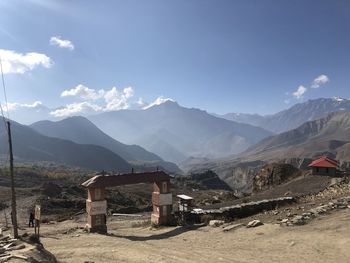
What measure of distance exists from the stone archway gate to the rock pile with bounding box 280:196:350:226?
9.44m

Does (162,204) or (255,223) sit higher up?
(162,204)

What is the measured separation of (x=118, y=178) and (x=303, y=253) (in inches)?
596

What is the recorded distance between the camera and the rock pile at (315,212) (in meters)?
27.0

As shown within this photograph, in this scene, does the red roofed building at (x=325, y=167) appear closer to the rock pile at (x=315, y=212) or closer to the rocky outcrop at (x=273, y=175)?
the rocky outcrop at (x=273, y=175)

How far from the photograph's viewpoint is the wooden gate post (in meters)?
30.9

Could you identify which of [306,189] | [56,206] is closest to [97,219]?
[306,189]

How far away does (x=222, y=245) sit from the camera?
24.4 meters

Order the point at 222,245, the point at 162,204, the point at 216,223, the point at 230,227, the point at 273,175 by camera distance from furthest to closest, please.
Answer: the point at 273,175, the point at 162,204, the point at 216,223, the point at 230,227, the point at 222,245

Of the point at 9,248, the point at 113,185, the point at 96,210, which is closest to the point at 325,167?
the point at 113,185

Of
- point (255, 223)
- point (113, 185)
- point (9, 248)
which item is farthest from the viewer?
point (113, 185)

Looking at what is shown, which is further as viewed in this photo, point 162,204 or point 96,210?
point 162,204

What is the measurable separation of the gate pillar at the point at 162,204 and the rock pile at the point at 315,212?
30.4 feet

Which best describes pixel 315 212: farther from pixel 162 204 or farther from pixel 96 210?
pixel 96 210

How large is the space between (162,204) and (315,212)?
36.5 ft
